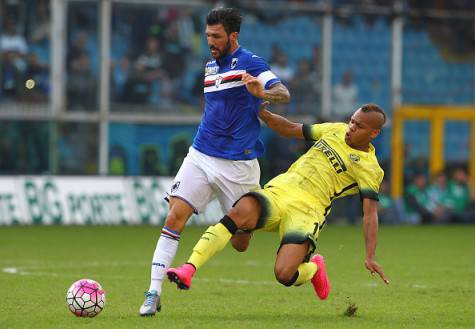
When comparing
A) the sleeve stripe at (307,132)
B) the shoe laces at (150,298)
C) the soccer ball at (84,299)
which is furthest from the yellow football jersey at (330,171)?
the soccer ball at (84,299)

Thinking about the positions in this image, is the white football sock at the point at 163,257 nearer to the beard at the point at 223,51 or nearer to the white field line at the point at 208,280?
the beard at the point at 223,51

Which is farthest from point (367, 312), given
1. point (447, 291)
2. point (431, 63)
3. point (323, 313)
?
point (431, 63)

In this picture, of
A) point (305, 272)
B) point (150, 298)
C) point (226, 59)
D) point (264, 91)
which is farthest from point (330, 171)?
point (150, 298)

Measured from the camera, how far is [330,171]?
9430mm

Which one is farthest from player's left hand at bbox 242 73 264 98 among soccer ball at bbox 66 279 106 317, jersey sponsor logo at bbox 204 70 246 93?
soccer ball at bbox 66 279 106 317

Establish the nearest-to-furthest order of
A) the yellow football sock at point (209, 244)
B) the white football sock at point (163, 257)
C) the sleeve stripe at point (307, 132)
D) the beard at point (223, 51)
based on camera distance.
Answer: the yellow football sock at point (209, 244), the white football sock at point (163, 257), the beard at point (223, 51), the sleeve stripe at point (307, 132)

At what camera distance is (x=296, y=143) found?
25.9m

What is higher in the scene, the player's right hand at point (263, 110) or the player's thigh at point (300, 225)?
the player's right hand at point (263, 110)

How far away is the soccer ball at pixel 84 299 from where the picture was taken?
8523 millimetres

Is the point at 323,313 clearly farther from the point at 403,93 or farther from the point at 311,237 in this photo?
the point at 403,93

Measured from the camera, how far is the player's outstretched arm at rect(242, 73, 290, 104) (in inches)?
342

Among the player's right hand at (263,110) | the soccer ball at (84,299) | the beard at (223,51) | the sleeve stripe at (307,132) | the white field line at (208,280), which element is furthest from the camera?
the white field line at (208,280)

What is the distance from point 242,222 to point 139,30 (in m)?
17.7

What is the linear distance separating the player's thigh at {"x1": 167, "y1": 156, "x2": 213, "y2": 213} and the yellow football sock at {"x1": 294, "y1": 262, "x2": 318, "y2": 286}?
90 cm
